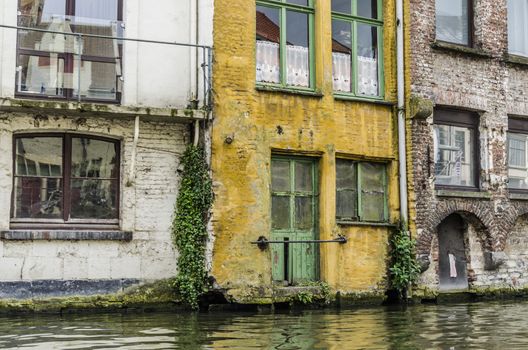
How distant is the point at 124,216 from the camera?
1369 centimetres

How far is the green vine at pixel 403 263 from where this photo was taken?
15.4 meters

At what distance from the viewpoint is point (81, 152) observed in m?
13.8

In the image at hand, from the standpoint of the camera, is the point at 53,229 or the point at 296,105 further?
the point at 296,105

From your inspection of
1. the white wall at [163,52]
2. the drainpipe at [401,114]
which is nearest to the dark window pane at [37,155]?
the white wall at [163,52]

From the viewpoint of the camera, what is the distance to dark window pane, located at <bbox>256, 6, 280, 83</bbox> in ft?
49.3

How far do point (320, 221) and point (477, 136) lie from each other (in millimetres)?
4429

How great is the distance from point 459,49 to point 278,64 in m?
4.16

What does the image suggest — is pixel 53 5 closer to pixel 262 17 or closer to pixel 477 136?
pixel 262 17

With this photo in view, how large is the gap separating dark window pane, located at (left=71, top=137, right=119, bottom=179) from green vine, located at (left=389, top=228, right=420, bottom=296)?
18.2 feet

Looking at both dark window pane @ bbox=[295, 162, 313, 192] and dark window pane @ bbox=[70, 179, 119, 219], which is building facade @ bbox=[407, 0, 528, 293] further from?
dark window pane @ bbox=[70, 179, 119, 219]

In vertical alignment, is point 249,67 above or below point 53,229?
above

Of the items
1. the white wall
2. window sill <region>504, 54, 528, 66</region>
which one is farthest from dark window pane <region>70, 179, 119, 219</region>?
window sill <region>504, 54, 528, 66</region>

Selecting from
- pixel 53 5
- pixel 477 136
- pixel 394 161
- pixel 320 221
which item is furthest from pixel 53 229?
pixel 477 136

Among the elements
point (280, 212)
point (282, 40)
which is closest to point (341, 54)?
point (282, 40)
